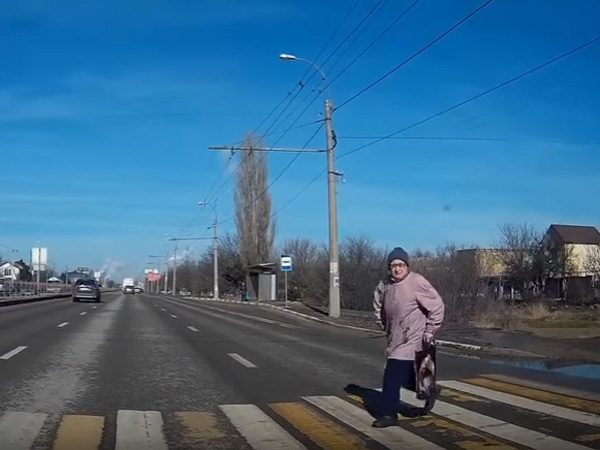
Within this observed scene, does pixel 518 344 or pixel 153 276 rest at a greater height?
pixel 153 276

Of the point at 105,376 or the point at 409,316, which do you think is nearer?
the point at 409,316

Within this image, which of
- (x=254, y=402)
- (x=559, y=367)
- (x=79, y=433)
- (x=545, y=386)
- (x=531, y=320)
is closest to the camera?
(x=79, y=433)

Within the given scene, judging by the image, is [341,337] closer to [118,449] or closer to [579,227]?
[118,449]

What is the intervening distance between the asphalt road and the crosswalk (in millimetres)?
13

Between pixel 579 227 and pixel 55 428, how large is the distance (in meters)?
81.3

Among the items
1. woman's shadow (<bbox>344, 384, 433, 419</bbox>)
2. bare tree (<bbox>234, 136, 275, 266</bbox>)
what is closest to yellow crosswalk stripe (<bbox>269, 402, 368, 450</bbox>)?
woman's shadow (<bbox>344, 384, 433, 419</bbox>)

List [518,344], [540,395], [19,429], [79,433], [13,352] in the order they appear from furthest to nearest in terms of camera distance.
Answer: [518,344], [13,352], [540,395], [19,429], [79,433]

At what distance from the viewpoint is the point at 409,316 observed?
7828 millimetres

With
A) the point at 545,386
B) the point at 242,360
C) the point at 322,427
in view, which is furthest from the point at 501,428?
the point at 242,360

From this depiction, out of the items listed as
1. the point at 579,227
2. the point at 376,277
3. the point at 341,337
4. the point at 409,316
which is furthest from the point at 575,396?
the point at 579,227

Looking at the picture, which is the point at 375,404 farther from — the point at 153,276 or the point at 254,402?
the point at 153,276

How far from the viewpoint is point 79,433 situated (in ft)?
24.3

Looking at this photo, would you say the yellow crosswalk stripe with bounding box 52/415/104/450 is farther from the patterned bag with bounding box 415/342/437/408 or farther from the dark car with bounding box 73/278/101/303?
the dark car with bounding box 73/278/101/303

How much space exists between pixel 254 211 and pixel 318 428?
55.8m
